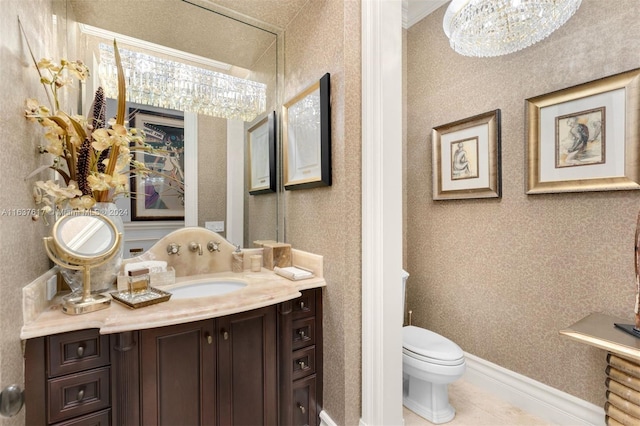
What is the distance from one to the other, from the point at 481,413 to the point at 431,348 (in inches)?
23.1

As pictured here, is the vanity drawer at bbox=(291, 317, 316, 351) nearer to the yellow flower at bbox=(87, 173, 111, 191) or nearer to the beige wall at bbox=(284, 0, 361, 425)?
the beige wall at bbox=(284, 0, 361, 425)

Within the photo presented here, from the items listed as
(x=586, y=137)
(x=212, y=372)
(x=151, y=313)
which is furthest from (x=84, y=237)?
(x=586, y=137)

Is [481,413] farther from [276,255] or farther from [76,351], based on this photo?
[76,351]

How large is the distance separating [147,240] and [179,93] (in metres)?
0.87

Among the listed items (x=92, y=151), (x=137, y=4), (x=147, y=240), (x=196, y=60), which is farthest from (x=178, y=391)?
(x=137, y=4)

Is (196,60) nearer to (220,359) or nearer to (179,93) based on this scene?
(179,93)

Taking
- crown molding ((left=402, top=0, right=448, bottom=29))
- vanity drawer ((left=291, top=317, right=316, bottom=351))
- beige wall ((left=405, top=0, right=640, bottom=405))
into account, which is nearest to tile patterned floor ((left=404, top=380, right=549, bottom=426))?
beige wall ((left=405, top=0, right=640, bottom=405))

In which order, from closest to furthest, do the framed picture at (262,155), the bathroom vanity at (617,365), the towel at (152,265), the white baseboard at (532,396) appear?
the bathroom vanity at (617,365) → the towel at (152,265) → the white baseboard at (532,396) → the framed picture at (262,155)

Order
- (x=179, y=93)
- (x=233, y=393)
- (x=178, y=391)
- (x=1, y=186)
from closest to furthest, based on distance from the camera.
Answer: (x=1, y=186)
(x=178, y=391)
(x=233, y=393)
(x=179, y=93)

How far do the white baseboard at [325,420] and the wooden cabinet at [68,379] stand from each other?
1.02 m

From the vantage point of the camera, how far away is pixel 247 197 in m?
1.96

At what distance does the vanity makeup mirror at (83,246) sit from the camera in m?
1.09

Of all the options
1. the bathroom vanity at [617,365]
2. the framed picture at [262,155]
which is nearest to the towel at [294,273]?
the framed picture at [262,155]

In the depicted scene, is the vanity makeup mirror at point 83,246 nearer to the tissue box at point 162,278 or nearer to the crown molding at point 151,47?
the tissue box at point 162,278
